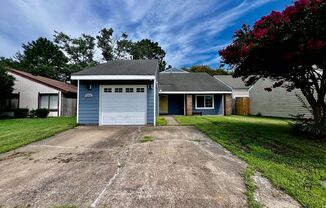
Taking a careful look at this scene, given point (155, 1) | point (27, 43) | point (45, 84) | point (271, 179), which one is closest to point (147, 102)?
point (155, 1)

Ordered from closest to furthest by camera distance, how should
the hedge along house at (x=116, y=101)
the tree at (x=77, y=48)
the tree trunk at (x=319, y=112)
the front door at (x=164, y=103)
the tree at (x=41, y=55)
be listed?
the tree trunk at (x=319, y=112) → the hedge along house at (x=116, y=101) → the front door at (x=164, y=103) → the tree at (x=77, y=48) → the tree at (x=41, y=55)

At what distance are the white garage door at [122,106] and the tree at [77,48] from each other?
75.5ft

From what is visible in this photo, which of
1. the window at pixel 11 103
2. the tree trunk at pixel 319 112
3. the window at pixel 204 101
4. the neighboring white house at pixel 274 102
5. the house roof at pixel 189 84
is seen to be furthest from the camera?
the window at pixel 204 101

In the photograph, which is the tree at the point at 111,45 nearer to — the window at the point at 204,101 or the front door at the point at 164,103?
the front door at the point at 164,103

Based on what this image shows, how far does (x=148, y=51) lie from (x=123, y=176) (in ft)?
127

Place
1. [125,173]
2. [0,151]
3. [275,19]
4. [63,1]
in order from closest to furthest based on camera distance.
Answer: [125,173], [0,151], [275,19], [63,1]

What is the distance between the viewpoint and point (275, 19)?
244 inches

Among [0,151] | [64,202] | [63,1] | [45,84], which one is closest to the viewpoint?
[64,202]

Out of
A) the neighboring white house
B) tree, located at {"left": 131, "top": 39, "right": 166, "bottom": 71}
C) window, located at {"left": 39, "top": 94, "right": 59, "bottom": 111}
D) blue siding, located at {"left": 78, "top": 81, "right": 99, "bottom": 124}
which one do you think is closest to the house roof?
the neighboring white house

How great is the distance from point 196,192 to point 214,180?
578 mm

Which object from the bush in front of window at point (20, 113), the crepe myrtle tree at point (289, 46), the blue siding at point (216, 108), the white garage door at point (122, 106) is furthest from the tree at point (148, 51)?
the crepe myrtle tree at point (289, 46)

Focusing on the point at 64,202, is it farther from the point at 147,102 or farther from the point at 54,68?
the point at 54,68

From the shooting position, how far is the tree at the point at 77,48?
3080 centimetres

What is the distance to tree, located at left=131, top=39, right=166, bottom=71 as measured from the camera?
117 feet
